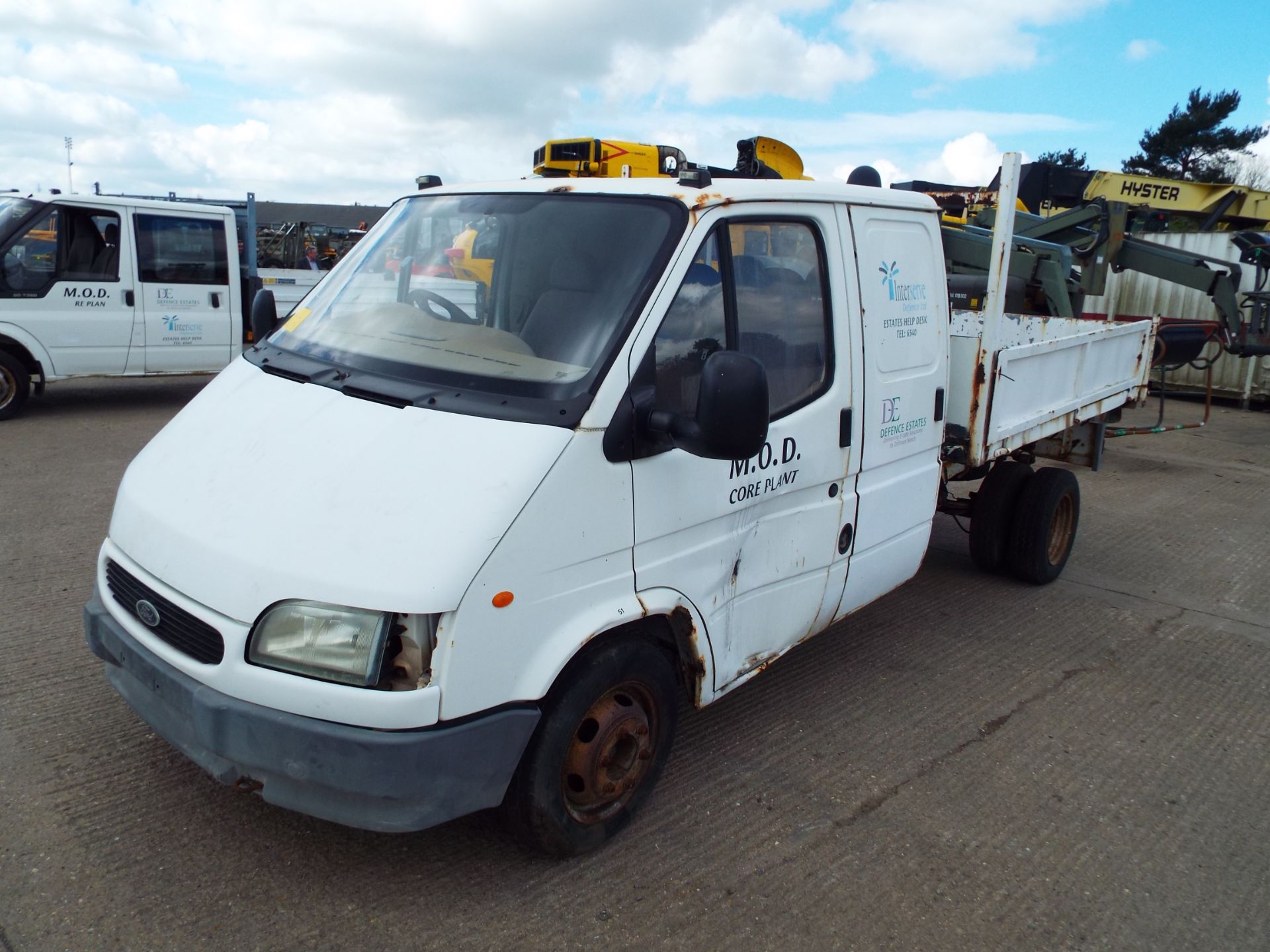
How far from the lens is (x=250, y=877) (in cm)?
282

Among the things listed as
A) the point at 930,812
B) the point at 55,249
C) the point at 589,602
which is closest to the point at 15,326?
the point at 55,249

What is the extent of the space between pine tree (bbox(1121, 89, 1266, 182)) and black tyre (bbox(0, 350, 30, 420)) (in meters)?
38.5

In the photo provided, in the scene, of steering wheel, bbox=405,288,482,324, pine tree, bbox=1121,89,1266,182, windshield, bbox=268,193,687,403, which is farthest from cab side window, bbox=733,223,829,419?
pine tree, bbox=1121,89,1266,182

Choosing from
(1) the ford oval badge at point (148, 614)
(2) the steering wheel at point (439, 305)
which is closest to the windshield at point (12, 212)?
(2) the steering wheel at point (439, 305)

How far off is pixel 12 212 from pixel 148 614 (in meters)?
8.03

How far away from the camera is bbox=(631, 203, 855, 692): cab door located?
117 inches

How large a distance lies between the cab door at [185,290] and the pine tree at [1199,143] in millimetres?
36467

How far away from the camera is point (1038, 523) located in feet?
18.5

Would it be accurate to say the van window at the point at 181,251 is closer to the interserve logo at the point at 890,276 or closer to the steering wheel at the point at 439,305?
the steering wheel at the point at 439,305

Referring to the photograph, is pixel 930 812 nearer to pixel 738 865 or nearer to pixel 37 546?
pixel 738 865

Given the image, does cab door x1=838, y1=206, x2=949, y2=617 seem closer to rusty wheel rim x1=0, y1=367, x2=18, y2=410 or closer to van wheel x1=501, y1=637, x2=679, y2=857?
Answer: van wheel x1=501, y1=637, x2=679, y2=857

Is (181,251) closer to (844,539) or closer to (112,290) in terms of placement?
(112,290)

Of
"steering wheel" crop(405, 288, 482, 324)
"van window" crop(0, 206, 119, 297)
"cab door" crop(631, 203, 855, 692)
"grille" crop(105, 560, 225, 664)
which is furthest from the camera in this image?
"van window" crop(0, 206, 119, 297)

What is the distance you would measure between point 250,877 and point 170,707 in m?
0.59
